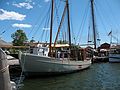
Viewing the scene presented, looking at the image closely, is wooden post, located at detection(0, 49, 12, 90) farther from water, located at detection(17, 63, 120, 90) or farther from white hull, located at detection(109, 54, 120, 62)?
white hull, located at detection(109, 54, 120, 62)

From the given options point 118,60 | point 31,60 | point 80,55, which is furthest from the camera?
point 118,60

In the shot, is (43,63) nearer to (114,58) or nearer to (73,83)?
(73,83)

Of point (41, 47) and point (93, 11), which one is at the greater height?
point (93, 11)

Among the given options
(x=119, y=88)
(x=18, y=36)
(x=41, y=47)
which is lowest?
(x=119, y=88)

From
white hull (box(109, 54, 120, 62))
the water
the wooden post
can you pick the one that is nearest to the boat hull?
white hull (box(109, 54, 120, 62))

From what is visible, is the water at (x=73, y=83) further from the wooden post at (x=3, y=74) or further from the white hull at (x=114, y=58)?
the white hull at (x=114, y=58)

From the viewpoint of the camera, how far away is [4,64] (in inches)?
197

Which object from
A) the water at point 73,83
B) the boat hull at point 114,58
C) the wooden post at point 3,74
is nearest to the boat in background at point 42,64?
the water at point 73,83

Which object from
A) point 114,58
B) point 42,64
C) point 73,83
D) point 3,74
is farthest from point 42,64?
point 114,58

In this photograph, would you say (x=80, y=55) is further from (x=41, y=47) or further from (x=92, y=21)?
(x=92, y=21)

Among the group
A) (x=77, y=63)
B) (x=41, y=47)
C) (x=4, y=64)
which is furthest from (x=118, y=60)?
(x=4, y=64)

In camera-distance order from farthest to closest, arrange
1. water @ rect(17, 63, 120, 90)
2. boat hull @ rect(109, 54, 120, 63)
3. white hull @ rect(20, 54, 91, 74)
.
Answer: boat hull @ rect(109, 54, 120, 63)
white hull @ rect(20, 54, 91, 74)
water @ rect(17, 63, 120, 90)

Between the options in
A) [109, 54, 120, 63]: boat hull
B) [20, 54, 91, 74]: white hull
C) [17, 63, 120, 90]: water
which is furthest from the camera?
[109, 54, 120, 63]: boat hull

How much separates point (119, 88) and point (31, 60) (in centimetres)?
1060
